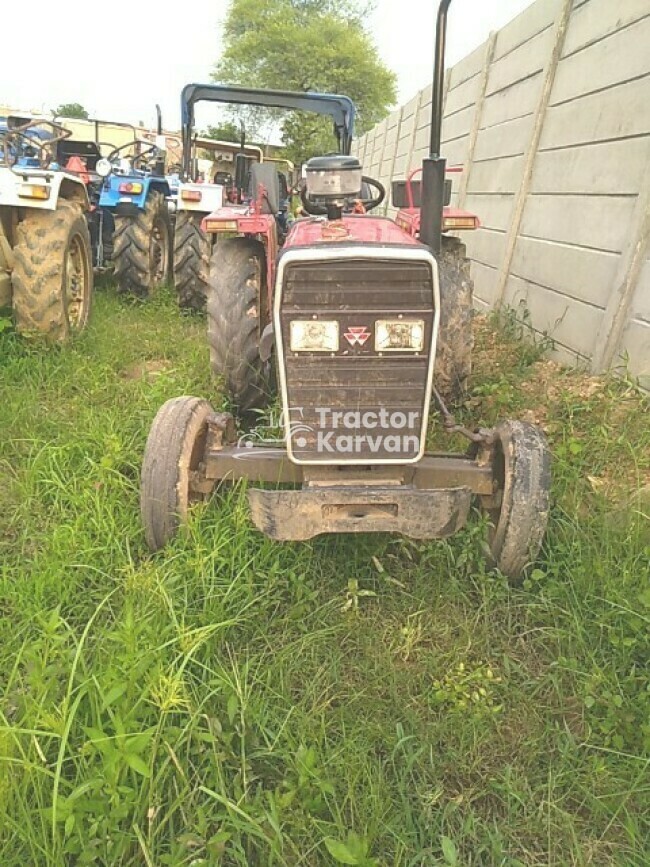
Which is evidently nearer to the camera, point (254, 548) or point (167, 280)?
point (254, 548)

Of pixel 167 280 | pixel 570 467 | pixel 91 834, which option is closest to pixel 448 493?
pixel 570 467

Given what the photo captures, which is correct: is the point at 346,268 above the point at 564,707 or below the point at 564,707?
above

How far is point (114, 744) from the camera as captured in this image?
168 cm

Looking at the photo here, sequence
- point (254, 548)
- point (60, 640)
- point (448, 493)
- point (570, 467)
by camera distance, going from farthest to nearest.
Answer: point (570, 467)
point (254, 548)
point (448, 493)
point (60, 640)

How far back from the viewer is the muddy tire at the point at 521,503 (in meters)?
2.42

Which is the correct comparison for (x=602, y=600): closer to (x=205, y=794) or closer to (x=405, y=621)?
(x=405, y=621)

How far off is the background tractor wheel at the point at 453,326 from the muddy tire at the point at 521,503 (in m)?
1.12

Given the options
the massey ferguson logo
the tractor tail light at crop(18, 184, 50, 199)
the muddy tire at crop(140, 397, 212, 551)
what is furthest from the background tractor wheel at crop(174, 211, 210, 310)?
the massey ferguson logo

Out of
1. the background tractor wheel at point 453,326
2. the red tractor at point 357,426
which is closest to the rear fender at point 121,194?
the background tractor wheel at point 453,326

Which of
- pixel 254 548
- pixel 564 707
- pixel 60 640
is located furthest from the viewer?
pixel 254 548

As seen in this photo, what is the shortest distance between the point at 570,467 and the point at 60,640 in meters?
2.11

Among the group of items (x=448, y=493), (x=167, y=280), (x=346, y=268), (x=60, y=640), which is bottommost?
(x=167, y=280)

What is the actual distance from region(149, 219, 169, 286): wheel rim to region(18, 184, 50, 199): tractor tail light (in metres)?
2.44

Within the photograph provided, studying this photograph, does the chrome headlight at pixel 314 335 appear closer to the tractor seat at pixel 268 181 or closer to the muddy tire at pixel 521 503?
the muddy tire at pixel 521 503
